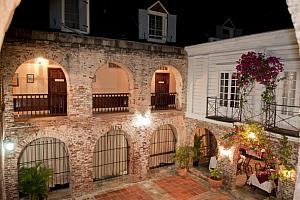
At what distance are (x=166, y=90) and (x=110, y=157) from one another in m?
6.62

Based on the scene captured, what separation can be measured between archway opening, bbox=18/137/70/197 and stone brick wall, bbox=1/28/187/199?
137cm

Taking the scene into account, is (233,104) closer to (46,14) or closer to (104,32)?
(104,32)

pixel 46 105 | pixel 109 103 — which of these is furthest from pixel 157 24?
pixel 46 105

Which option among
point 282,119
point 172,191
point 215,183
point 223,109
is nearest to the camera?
point 282,119

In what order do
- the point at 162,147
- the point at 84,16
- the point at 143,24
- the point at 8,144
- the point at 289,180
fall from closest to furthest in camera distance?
the point at 289,180
the point at 8,144
the point at 84,16
the point at 143,24
the point at 162,147

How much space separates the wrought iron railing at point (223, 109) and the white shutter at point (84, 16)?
279 inches

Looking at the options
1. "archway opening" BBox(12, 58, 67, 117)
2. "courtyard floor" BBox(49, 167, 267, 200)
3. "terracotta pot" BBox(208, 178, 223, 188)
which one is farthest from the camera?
"archway opening" BBox(12, 58, 67, 117)

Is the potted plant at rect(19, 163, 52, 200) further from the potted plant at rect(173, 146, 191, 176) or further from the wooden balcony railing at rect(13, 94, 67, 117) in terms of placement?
the potted plant at rect(173, 146, 191, 176)

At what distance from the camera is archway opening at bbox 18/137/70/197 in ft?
36.8

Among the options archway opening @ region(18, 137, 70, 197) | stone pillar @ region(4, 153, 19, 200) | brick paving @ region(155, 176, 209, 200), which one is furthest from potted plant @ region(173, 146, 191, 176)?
stone pillar @ region(4, 153, 19, 200)

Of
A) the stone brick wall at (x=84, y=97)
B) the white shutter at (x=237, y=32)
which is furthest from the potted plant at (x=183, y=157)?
the white shutter at (x=237, y=32)

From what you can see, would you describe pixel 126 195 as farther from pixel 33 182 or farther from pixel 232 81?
pixel 232 81

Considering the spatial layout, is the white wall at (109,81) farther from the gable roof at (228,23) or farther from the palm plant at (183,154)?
the gable roof at (228,23)

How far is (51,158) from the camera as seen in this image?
11703 mm
